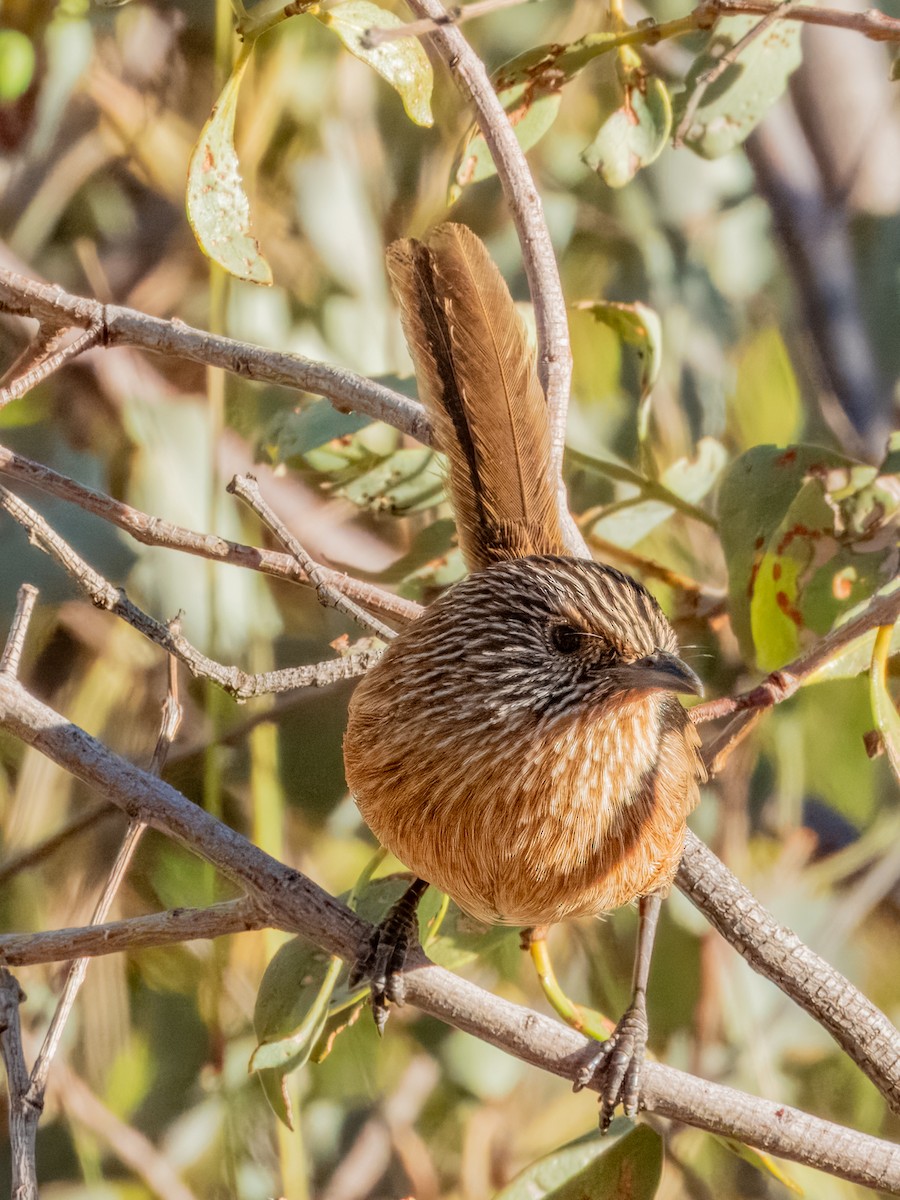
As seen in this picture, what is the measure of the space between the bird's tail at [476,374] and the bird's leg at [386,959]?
0.51 meters

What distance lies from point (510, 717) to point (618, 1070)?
1.41ft

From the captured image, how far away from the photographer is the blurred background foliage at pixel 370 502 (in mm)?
1777

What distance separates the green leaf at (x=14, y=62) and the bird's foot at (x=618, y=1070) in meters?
1.62

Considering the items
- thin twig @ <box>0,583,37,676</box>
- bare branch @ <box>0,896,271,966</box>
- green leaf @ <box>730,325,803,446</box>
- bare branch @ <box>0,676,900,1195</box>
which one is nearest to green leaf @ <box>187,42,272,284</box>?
thin twig @ <box>0,583,37,676</box>

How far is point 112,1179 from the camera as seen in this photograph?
1.72m

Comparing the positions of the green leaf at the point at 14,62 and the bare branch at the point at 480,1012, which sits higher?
the green leaf at the point at 14,62

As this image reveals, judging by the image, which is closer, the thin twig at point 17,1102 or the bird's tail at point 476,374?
the thin twig at point 17,1102

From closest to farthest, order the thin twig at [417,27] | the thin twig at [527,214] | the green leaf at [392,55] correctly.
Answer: the thin twig at [417,27] < the green leaf at [392,55] < the thin twig at [527,214]

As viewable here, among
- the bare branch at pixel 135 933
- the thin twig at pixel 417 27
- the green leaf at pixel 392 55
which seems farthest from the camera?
the green leaf at pixel 392 55

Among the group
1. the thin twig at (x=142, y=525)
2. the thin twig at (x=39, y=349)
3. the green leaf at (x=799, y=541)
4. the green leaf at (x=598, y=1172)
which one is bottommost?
the green leaf at (x=598, y=1172)

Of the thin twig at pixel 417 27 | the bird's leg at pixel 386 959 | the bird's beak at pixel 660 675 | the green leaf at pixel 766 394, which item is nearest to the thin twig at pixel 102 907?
the bird's leg at pixel 386 959

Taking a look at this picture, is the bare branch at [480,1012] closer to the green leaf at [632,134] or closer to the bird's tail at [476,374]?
the bird's tail at [476,374]

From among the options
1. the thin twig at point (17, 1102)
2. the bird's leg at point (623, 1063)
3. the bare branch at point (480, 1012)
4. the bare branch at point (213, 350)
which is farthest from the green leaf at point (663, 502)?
the thin twig at point (17, 1102)

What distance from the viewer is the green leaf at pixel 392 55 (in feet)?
4.38
